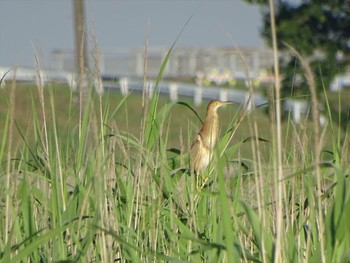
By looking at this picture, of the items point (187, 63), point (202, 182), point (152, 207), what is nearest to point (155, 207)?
point (152, 207)

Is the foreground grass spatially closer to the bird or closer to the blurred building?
the bird

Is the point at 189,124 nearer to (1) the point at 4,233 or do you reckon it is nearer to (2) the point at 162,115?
(2) the point at 162,115

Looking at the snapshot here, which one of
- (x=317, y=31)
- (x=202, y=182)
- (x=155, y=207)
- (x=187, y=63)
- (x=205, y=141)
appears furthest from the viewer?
(x=187, y=63)

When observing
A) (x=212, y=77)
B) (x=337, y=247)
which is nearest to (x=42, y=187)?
(x=337, y=247)

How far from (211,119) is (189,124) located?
0.32 meters

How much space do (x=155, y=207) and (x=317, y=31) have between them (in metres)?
14.2

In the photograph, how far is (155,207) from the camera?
408cm

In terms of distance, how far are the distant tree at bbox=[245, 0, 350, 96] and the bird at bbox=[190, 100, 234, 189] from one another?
11.3 meters

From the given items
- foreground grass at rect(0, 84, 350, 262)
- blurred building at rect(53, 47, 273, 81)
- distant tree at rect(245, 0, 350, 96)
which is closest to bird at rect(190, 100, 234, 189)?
foreground grass at rect(0, 84, 350, 262)

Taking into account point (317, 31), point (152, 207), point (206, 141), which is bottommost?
point (152, 207)

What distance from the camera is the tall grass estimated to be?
3676 millimetres

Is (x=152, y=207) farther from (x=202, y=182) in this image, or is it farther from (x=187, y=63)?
(x=187, y=63)

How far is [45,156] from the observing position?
4.53 metres

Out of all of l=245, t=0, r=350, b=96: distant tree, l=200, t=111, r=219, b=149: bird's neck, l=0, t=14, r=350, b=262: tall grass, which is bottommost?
l=0, t=14, r=350, b=262: tall grass
